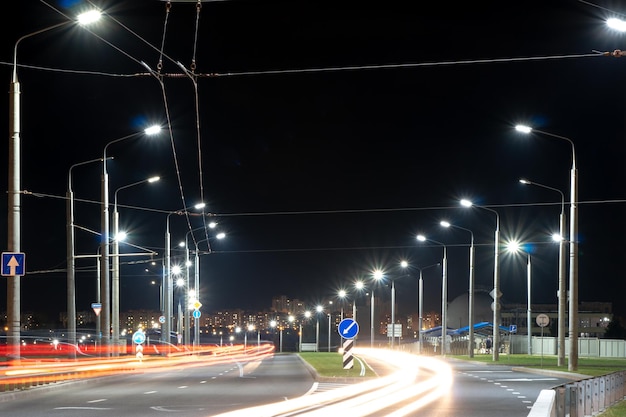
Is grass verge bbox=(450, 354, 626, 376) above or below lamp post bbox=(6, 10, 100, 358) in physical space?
below

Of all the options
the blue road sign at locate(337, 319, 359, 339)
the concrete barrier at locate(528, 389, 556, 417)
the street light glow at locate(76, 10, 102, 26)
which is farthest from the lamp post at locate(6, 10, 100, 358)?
A: the concrete barrier at locate(528, 389, 556, 417)

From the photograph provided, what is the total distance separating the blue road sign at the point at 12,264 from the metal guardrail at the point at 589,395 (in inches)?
548

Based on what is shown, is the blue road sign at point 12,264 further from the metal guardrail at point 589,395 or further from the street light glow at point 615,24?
the street light glow at point 615,24

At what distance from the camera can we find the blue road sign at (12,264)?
26609 millimetres

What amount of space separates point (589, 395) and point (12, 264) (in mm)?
14278

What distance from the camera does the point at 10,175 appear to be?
88.8ft

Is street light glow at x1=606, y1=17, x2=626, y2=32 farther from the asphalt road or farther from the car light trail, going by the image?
the car light trail

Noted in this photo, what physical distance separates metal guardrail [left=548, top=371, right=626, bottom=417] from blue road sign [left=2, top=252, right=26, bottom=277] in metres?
13.9

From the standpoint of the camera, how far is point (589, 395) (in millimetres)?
19844

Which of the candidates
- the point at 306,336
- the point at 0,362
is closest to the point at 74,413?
the point at 0,362

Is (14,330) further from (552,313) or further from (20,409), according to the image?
(552,313)

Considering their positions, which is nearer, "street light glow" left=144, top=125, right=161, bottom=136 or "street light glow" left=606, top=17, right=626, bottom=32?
"street light glow" left=606, top=17, right=626, bottom=32

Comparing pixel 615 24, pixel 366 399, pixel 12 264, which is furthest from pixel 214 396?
pixel 615 24

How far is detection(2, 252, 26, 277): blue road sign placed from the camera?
26.6m
